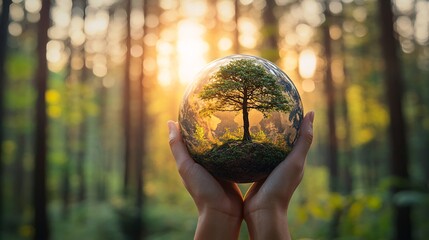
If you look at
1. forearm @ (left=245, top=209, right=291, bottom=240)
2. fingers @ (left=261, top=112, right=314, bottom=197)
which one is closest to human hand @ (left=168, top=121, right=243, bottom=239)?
forearm @ (left=245, top=209, right=291, bottom=240)

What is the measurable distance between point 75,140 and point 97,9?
1132 cm

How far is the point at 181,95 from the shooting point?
25.4 ft

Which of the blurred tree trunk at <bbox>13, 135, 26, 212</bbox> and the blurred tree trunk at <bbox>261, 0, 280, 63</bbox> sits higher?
the blurred tree trunk at <bbox>261, 0, 280, 63</bbox>

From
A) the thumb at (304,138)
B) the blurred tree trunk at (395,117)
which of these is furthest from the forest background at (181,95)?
the thumb at (304,138)

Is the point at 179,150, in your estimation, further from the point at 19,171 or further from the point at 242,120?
the point at 19,171

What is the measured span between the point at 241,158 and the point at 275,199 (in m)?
0.31

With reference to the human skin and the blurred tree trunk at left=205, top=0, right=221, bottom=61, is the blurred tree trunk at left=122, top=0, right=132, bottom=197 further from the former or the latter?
the human skin

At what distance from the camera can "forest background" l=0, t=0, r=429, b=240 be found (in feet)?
24.9

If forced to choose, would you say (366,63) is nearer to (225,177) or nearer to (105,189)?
(225,177)

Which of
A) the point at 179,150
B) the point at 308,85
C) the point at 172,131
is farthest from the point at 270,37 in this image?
the point at 308,85

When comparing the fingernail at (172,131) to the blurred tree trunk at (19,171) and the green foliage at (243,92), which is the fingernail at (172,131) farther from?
the blurred tree trunk at (19,171)

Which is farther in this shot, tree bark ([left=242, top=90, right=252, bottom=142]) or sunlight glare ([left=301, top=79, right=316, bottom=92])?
sunlight glare ([left=301, top=79, right=316, bottom=92])

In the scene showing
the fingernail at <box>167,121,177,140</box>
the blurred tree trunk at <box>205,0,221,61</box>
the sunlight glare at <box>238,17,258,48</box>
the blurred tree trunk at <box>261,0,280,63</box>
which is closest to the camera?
the fingernail at <box>167,121,177,140</box>

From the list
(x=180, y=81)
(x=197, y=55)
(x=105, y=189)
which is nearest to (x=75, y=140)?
(x=105, y=189)
